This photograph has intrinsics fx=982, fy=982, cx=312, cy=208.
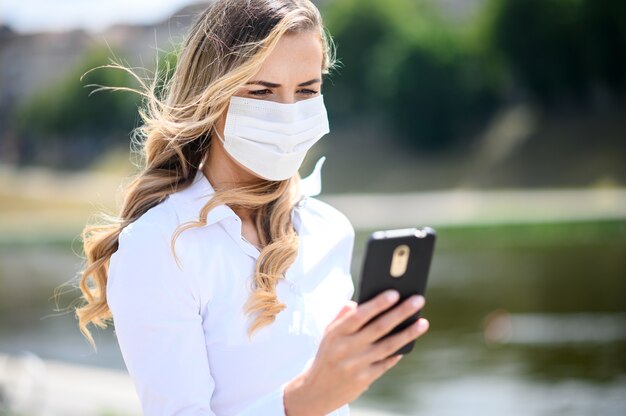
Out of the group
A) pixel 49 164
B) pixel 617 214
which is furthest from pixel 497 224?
pixel 49 164

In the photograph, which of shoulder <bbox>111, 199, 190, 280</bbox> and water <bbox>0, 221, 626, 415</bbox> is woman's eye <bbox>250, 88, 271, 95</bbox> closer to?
shoulder <bbox>111, 199, 190, 280</bbox>

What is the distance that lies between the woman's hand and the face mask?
0.69 meters

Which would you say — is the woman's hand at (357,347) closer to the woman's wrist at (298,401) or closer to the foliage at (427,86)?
the woman's wrist at (298,401)

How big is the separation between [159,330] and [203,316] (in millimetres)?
141

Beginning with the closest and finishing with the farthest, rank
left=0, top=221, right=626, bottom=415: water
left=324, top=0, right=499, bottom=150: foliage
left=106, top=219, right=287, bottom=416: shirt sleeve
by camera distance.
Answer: left=106, top=219, right=287, bottom=416: shirt sleeve
left=0, top=221, right=626, bottom=415: water
left=324, top=0, right=499, bottom=150: foliage

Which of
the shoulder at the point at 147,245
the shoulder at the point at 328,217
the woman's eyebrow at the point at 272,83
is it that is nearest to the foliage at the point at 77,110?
the shoulder at the point at 328,217

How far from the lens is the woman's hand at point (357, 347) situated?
1.63 m

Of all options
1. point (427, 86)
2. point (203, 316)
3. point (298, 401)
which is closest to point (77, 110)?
point (427, 86)

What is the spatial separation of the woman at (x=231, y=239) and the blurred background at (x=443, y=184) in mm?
384

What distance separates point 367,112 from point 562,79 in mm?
13300

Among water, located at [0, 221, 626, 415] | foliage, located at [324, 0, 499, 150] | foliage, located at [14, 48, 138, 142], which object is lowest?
foliage, located at [14, 48, 138, 142]

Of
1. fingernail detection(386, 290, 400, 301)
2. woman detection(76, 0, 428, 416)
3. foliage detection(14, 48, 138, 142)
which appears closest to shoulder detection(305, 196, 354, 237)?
woman detection(76, 0, 428, 416)

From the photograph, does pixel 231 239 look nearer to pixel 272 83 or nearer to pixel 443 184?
pixel 272 83

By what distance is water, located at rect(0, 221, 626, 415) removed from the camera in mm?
12102
